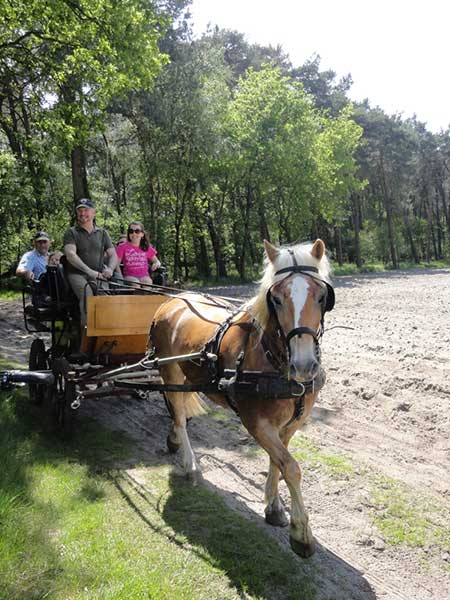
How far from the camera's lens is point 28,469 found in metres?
4.61

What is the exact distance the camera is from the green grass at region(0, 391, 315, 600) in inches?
122

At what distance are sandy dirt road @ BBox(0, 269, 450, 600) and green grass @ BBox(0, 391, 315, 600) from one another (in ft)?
0.84

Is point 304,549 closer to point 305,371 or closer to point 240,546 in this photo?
point 240,546

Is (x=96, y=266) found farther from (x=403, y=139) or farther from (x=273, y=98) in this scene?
(x=403, y=139)

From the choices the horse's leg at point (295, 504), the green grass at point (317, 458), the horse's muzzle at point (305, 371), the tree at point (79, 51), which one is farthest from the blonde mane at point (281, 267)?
the tree at point (79, 51)

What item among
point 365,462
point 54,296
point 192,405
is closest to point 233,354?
point 192,405

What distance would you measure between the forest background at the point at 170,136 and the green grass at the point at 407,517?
892cm

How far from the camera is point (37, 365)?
23.6 feet

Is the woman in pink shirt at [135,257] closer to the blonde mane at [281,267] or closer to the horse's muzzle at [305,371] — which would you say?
the blonde mane at [281,267]

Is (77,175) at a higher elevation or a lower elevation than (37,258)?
higher

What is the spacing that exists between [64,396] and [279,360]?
3.21 m

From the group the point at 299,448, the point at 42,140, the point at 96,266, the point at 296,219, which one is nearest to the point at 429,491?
the point at 299,448

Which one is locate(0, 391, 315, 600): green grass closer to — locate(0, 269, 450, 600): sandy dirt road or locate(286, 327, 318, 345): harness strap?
locate(0, 269, 450, 600): sandy dirt road

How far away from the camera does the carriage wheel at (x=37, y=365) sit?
22.9 ft
